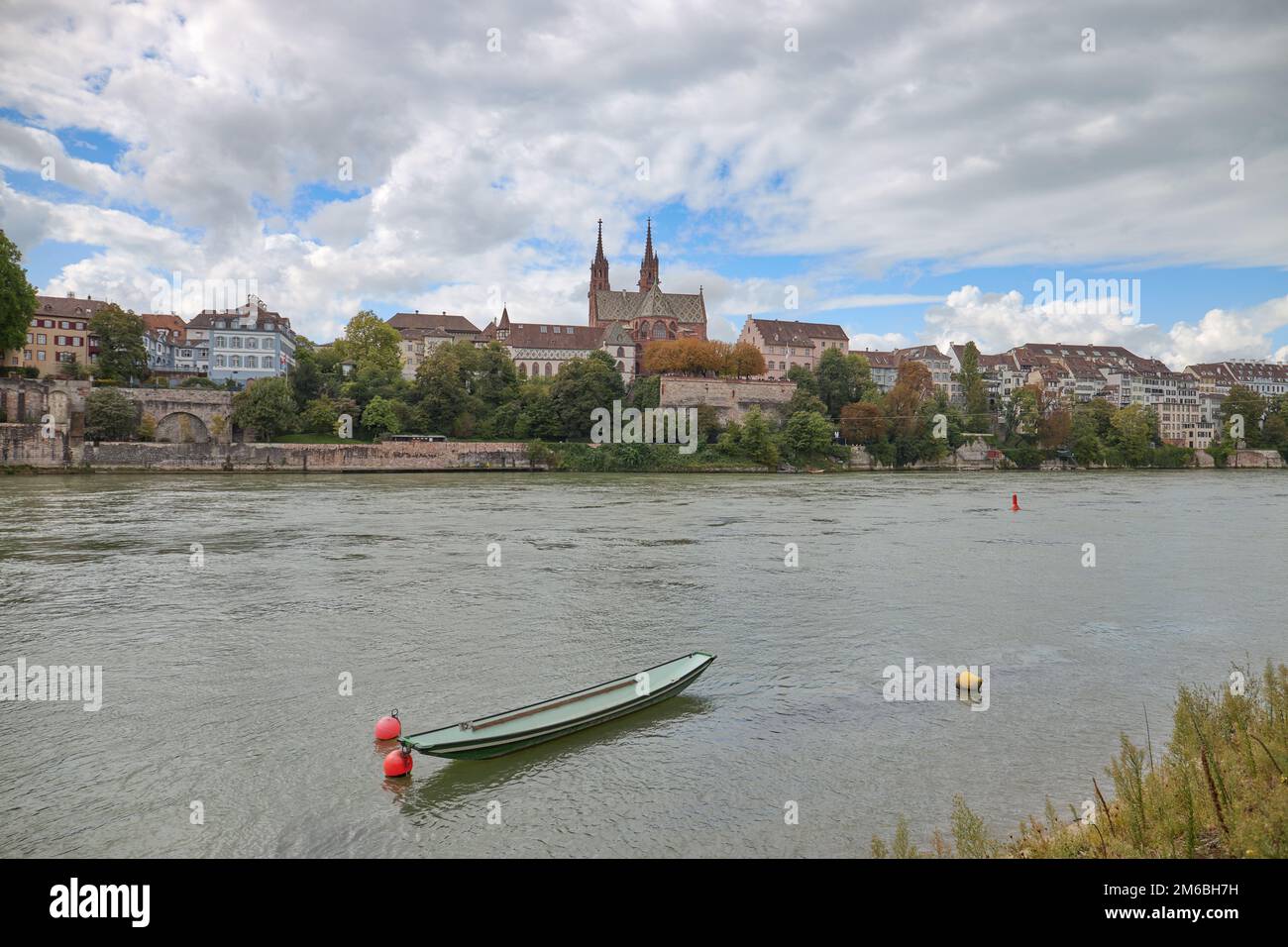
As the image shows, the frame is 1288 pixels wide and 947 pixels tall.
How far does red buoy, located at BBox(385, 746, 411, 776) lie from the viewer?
29.5 feet

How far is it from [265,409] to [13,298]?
18.1 meters

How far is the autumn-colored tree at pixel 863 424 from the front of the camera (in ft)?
281

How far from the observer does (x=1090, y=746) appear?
32.2 feet

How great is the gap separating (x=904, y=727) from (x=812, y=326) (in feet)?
407

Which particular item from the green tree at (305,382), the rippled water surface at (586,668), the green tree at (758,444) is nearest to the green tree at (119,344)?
the green tree at (305,382)

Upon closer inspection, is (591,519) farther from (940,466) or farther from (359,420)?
(940,466)

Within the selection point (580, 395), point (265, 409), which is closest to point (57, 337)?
point (265, 409)

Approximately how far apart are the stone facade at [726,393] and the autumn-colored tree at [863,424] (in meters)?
7.33

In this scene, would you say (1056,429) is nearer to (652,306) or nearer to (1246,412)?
(1246,412)

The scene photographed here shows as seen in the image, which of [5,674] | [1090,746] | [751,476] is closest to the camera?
[1090,746]

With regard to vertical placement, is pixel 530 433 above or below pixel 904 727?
above

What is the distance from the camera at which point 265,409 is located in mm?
68000
